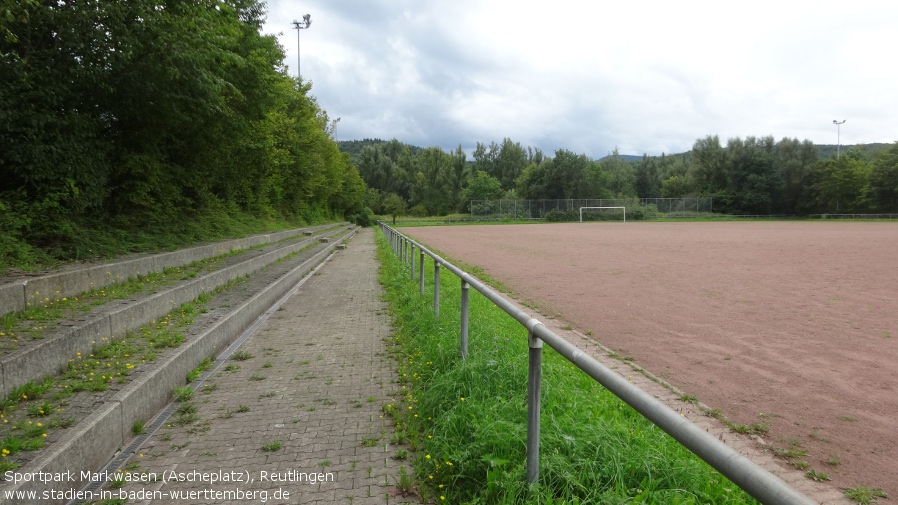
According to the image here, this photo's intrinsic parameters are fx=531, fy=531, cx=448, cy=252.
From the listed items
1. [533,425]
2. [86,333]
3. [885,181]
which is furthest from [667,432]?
[885,181]

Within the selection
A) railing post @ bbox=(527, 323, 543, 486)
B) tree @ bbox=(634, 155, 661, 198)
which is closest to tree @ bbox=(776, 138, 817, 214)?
tree @ bbox=(634, 155, 661, 198)

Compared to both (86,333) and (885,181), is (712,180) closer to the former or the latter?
(885,181)

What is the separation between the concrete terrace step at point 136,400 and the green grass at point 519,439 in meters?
1.87

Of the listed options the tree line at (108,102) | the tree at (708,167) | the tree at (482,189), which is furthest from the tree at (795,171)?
the tree line at (108,102)

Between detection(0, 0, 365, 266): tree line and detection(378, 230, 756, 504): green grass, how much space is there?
6.96 metres

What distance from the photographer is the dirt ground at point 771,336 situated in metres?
3.91

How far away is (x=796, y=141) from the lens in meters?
70.1

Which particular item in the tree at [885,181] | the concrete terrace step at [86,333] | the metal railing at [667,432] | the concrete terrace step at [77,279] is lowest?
the concrete terrace step at [86,333]

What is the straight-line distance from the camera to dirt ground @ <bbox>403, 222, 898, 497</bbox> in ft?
12.8

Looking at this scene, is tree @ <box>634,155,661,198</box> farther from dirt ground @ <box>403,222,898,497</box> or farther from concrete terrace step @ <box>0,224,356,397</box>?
concrete terrace step @ <box>0,224,356,397</box>

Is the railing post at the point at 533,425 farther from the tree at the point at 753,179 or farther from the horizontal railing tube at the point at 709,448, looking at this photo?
the tree at the point at 753,179

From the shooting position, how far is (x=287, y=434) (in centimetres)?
384

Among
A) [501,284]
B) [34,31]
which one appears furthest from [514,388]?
[34,31]

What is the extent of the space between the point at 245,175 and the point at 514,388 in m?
21.9
